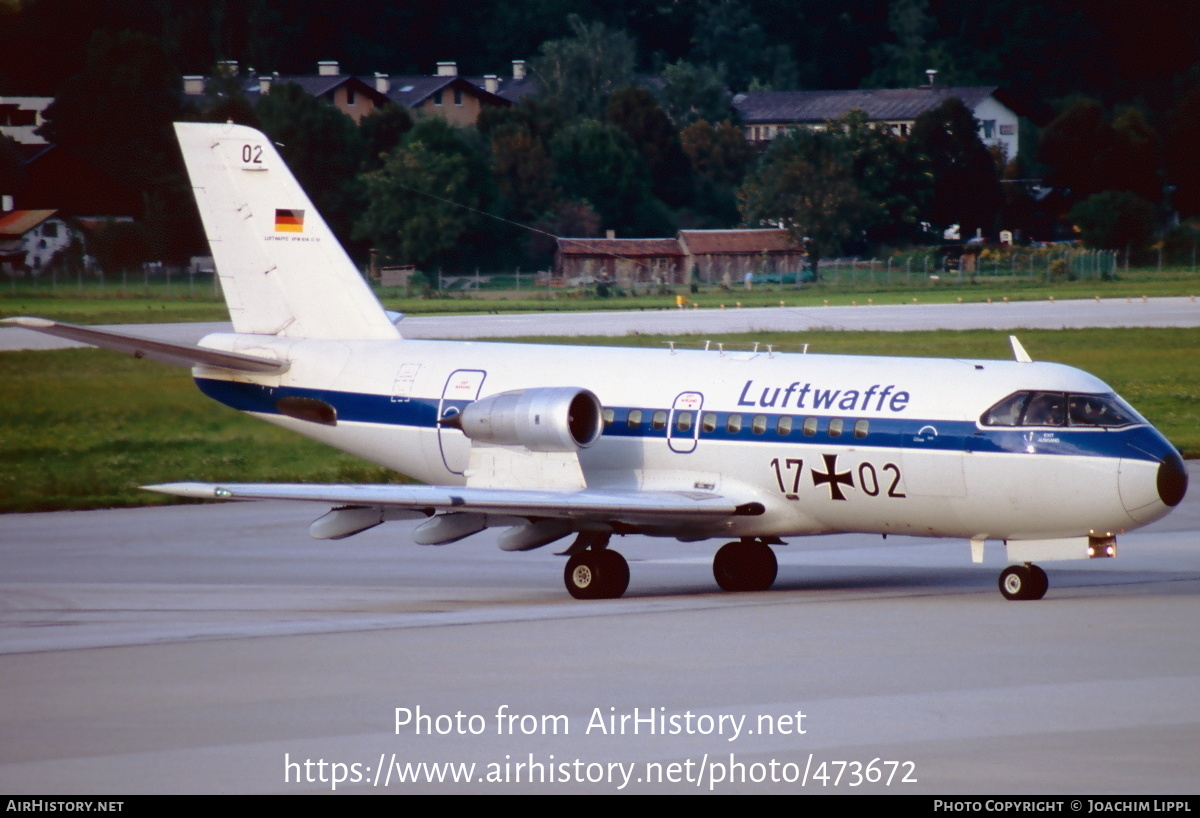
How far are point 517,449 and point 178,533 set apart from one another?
808 cm

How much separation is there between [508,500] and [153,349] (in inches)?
254

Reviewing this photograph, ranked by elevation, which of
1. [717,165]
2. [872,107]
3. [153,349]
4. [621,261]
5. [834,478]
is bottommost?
[834,478]

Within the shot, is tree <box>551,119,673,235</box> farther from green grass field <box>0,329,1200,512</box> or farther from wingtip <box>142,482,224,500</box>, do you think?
wingtip <box>142,482,224,500</box>

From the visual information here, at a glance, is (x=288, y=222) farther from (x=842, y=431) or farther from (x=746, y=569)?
(x=842, y=431)

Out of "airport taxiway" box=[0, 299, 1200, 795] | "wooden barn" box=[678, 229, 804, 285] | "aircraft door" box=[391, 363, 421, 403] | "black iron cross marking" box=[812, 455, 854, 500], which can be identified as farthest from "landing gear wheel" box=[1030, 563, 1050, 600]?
"wooden barn" box=[678, 229, 804, 285]

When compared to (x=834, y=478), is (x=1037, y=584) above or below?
below

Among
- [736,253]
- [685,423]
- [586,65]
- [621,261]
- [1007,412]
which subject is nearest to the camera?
[1007,412]

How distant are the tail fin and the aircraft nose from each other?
12038 millimetres

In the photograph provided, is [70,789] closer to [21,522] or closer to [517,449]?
[517,449]

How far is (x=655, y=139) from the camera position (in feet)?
340

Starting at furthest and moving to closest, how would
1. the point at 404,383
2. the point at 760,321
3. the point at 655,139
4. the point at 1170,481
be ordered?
the point at 655,139 → the point at 760,321 → the point at 404,383 → the point at 1170,481

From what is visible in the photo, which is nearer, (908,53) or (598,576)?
(598,576)

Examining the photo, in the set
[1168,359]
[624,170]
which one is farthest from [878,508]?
[624,170]

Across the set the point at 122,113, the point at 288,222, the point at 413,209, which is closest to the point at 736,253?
the point at 413,209
